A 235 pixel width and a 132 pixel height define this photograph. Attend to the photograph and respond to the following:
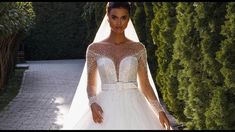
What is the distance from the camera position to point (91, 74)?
3174 millimetres

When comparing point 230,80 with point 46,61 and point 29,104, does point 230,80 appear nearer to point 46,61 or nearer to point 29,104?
point 29,104

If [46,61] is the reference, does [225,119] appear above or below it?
above

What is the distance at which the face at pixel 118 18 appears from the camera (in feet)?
9.96

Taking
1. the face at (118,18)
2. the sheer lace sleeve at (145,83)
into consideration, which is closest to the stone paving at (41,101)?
the sheer lace sleeve at (145,83)

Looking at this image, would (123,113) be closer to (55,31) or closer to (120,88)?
(120,88)

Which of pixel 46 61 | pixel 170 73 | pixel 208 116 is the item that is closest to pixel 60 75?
pixel 46 61

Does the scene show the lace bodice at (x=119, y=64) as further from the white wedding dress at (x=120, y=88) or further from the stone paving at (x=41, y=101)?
the stone paving at (x=41, y=101)

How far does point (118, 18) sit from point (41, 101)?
19.3ft

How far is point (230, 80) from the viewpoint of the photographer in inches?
149

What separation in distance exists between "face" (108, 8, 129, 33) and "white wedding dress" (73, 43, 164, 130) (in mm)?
184

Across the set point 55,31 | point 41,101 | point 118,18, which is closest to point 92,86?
point 118,18

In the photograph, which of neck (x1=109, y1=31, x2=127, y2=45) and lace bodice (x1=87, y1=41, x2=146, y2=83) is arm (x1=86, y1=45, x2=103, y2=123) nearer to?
lace bodice (x1=87, y1=41, x2=146, y2=83)

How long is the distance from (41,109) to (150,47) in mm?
2413

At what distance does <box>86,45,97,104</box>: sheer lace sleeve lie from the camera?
3.09 metres
